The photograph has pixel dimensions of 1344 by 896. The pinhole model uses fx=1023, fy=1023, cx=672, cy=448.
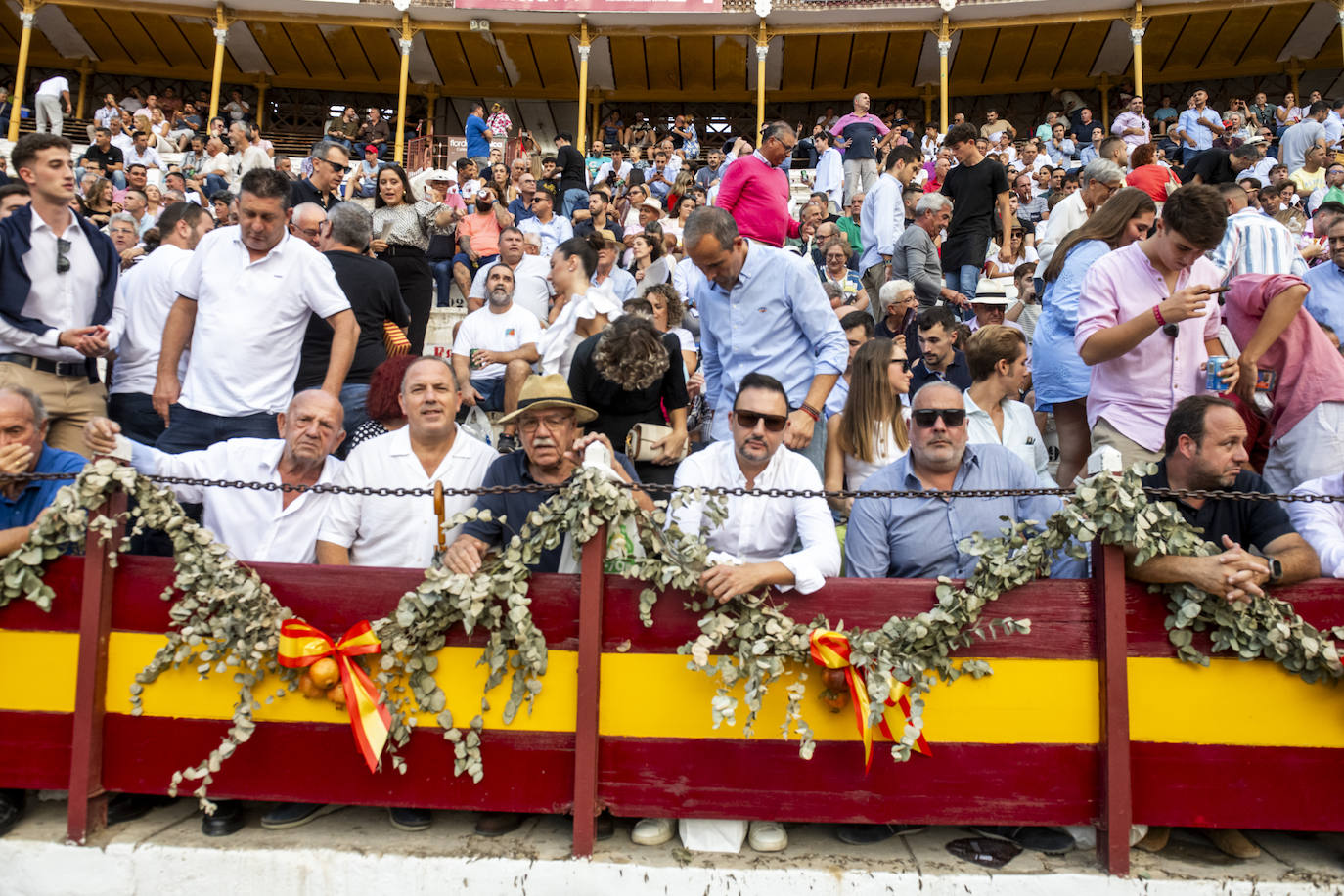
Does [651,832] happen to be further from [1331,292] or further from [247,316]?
[1331,292]

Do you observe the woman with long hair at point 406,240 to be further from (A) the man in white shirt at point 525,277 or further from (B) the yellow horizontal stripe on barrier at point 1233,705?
(B) the yellow horizontal stripe on barrier at point 1233,705

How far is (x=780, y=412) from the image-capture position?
3.77 m

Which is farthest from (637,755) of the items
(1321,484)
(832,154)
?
(832,154)

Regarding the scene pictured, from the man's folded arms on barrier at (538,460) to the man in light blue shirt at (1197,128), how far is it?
49.2 ft

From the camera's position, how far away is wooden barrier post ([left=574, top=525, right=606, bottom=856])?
3191 mm

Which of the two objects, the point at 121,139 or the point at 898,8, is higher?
the point at 898,8

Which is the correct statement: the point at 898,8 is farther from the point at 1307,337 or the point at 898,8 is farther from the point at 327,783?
the point at 327,783

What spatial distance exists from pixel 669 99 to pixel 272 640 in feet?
73.9

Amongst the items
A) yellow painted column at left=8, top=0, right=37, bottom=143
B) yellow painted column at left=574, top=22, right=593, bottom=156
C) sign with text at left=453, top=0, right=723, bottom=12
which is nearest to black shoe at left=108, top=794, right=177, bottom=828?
yellow painted column at left=574, top=22, right=593, bottom=156

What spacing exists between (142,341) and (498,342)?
2212 millimetres

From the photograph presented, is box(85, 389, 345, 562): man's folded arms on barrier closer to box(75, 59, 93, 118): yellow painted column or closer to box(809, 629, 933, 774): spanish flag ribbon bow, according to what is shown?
box(809, 629, 933, 774): spanish flag ribbon bow

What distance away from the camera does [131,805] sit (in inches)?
136

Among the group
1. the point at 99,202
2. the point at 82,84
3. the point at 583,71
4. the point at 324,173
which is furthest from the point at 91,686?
the point at 82,84

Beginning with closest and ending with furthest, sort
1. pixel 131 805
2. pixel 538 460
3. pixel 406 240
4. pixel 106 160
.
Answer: pixel 131 805
pixel 538 460
pixel 406 240
pixel 106 160
